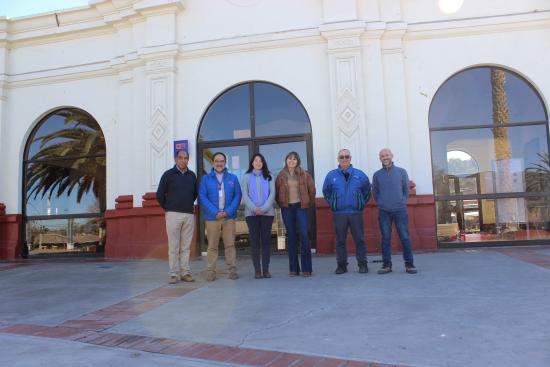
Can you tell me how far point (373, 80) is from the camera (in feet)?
27.4

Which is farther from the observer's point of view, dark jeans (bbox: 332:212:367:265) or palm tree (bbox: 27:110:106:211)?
palm tree (bbox: 27:110:106:211)

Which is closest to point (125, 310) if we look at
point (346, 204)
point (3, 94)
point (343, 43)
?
point (346, 204)

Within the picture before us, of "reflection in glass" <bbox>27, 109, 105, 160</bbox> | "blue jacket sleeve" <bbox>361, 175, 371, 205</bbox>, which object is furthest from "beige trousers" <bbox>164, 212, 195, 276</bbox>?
"reflection in glass" <bbox>27, 109, 105, 160</bbox>

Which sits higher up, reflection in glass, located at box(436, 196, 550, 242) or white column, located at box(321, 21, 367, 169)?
white column, located at box(321, 21, 367, 169)

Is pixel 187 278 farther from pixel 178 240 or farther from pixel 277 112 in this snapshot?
pixel 277 112

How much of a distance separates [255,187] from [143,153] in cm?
381

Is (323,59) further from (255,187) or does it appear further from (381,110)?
(255,187)

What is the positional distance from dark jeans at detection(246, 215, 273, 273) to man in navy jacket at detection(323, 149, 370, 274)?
93cm

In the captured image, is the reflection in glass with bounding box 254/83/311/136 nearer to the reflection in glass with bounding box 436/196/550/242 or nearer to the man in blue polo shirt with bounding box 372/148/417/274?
the man in blue polo shirt with bounding box 372/148/417/274

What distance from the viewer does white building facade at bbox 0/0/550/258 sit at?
27.3 feet

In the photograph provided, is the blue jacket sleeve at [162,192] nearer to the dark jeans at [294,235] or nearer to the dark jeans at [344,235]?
the dark jeans at [294,235]

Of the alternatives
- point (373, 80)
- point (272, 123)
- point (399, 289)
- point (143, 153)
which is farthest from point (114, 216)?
point (399, 289)

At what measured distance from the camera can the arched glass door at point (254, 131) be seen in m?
8.76

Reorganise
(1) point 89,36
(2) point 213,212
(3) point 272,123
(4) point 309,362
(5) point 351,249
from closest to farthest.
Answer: (4) point 309,362 → (2) point 213,212 → (5) point 351,249 → (3) point 272,123 → (1) point 89,36
